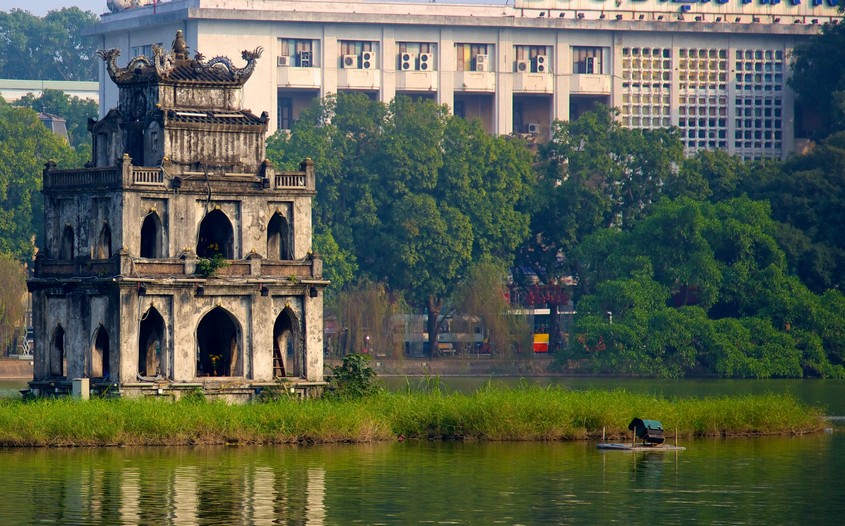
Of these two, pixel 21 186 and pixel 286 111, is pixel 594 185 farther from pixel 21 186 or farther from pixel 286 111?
pixel 21 186

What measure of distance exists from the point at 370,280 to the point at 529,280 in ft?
39.6

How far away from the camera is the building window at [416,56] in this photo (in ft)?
471

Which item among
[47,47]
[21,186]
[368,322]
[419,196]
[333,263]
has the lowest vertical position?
[368,322]

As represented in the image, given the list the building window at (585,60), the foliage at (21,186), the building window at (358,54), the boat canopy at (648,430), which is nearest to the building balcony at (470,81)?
the building window at (358,54)

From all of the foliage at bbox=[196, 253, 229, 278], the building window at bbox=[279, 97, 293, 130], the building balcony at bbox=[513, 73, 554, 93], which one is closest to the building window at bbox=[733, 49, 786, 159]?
the building balcony at bbox=[513, 73, 554, 93]

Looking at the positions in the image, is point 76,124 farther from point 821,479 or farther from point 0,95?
point 821,479

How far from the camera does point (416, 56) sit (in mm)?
144125

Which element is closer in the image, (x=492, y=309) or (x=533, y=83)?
(x=492, y=309)

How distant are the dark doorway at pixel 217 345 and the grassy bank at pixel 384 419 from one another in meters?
3.70

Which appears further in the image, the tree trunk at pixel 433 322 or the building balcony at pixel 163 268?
the tree trunk at pixel 433 322

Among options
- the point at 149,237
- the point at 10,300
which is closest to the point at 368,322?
the point at 10,300

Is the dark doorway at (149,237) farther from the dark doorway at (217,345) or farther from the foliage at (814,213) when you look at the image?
the foliage at (814,213)

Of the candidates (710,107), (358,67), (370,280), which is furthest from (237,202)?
(710,107)

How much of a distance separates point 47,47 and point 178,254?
428 ft
